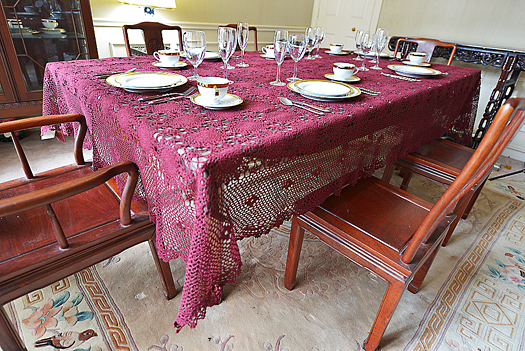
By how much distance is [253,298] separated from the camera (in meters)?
1.14

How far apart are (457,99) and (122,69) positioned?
5.04ft

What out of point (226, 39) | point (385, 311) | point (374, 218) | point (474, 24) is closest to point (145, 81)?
point (226, 39)

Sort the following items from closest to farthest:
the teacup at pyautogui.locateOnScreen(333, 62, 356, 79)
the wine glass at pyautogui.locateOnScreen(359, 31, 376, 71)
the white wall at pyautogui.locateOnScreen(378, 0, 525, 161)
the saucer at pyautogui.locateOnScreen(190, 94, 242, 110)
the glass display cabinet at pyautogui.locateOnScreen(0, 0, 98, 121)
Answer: the saucer at pyautogui.locateOnScreen(190, 94, 242, 110) → the teacup at pyautogui.locateOnScreen(333, 62, 356, 79) → the wine glass at pyautogui.locateOnScreen(359, 31, 376, 71) → the glass display cabinet at pyautogui.locateOnScreen(0, 0, 98, 121) → the white wall at pyautogui.locateOnScreen(378, 0, 525, 161)

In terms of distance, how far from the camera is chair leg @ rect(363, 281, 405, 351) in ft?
2.64

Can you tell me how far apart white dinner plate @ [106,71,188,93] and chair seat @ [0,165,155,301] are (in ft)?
1.16

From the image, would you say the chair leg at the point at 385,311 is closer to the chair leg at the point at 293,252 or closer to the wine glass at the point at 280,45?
the chair leg at the point at 293,252

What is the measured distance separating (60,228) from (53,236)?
0.13m

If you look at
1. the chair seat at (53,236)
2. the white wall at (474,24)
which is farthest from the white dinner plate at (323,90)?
the white wall at (474,24)

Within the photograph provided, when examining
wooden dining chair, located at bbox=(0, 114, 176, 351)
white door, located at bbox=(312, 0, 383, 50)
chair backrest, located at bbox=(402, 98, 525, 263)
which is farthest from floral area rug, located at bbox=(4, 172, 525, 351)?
white door, located at bbox=(312, 0, 383, 50)

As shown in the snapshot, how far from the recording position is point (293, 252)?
1.07 meters

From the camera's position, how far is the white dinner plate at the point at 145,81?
863 mm

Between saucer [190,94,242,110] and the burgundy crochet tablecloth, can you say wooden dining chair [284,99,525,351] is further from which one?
saucer [190,94,242,110]

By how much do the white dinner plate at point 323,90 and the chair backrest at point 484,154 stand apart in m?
0.42

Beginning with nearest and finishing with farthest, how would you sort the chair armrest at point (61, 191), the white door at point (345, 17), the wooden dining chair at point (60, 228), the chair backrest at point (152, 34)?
the chair armrest at point (61, 191), the wooden dining chair at point (60, 228), the chair backrest at point (152, 34), the white door at point (345, 17)
